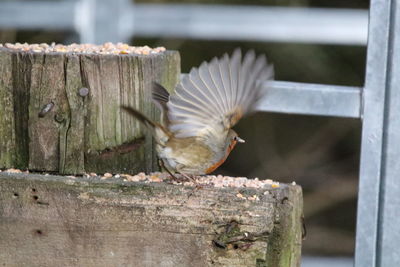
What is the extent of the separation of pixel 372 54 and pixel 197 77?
0.62 metres

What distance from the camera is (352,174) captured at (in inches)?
335

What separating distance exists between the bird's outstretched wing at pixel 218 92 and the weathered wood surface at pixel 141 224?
374mm

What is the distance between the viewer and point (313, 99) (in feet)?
8.60

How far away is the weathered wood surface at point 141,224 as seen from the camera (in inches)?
67.6

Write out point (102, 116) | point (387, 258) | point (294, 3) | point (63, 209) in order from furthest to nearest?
point (294, 3) → point (387, 258) → point (102, 116) → point (63, 209)

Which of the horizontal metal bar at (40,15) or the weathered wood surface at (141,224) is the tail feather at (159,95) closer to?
the weathered wood surface at (141,224)

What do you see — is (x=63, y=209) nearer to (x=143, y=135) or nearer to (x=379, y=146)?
(x=143, y=135)

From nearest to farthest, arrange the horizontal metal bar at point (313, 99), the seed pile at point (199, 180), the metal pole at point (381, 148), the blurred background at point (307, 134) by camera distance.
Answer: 1. the seed pile at point (199, 180)
2. the metal pole at point (381, 148)
3. the horizontal metal bar at point (313, 99)
4. the blurred background at point (307, 134)

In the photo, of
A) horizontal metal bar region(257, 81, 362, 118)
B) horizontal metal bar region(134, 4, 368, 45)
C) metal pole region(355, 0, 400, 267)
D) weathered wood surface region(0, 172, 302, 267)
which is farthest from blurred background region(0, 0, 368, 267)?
weathered wood surface region(0, 172, 302, 267)

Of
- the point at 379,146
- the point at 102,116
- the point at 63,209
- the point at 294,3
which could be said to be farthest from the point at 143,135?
the point at 294,3

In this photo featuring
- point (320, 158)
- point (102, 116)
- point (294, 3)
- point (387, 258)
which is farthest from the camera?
point (320, 158)

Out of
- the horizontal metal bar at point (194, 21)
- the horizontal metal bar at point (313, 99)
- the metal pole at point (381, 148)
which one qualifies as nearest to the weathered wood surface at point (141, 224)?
the metal pole at point (381, 148)

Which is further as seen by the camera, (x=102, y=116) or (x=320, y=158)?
(x=320, y=158)

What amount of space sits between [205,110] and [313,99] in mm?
554
